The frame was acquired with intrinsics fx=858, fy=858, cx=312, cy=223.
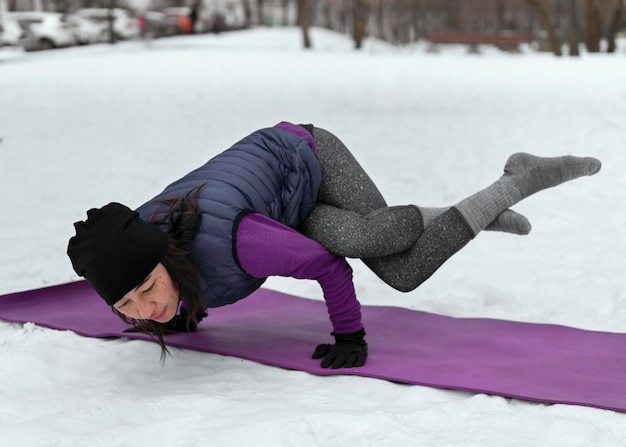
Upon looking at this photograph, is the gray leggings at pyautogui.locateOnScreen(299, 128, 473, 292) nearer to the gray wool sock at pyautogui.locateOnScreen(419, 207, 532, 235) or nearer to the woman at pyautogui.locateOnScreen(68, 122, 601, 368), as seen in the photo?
the woman at pyautogui.locateOnScreen(68, 122, 601, 368)

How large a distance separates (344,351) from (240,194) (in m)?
0.74

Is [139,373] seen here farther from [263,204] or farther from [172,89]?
[172,89]

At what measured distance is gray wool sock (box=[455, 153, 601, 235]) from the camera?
3.58m

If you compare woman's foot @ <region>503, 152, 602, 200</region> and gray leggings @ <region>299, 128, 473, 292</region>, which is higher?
woman's foot @ <region>503, 152, 602, 200</region>

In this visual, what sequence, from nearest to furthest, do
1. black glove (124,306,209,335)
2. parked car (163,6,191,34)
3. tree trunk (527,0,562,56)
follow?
black glove (124,306,209,335), tree trunk (527,0,562,56), parked car (163,6,191,34)

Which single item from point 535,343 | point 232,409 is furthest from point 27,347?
point 535,343

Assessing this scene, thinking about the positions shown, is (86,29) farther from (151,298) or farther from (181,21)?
(151,298)

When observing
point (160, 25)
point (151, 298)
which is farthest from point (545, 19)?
point (151, 298)

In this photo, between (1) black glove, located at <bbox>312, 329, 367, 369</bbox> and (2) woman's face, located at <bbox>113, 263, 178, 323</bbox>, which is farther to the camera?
(1) black glove, located at <bbox>312, 329, 367, 369</bbox>

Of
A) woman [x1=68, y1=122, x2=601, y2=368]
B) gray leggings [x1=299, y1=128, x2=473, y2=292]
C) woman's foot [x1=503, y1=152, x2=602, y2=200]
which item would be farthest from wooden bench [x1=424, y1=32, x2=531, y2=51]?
gray leggings [x1=299, y1=128, x2=473, y2=292]

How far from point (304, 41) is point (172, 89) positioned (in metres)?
11.4

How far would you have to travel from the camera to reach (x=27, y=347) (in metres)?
3.56

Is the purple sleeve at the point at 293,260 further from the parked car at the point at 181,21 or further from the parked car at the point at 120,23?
the parked car at the point at 181,21

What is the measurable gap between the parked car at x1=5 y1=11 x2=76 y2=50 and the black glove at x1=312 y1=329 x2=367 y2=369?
783 inches
